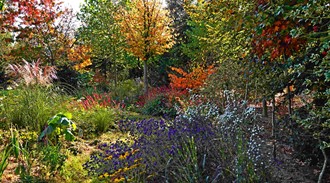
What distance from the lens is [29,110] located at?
4621mm

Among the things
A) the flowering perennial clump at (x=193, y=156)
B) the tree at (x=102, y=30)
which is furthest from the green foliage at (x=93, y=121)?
the tree at (x=102, y=30)

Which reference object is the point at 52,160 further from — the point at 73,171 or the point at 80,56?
the point at 80,56

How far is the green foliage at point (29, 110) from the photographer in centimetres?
456

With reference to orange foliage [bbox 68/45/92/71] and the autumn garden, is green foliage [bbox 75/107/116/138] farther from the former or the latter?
orange foliage [bbox 68/45/92/71]

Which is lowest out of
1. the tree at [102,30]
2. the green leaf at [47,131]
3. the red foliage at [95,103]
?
the red foliage at [95,103]

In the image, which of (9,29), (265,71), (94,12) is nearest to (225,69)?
(265,71)

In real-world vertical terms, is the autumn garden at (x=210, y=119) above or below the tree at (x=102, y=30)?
below

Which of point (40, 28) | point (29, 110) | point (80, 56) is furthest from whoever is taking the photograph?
point (80, 56)

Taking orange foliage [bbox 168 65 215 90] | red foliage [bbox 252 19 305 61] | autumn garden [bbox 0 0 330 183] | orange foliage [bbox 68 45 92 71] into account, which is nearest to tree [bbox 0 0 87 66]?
orange foliage [bbox 68 45 92 71]

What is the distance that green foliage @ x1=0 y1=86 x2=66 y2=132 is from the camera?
456 centimetres

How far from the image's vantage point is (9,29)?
39.7ft

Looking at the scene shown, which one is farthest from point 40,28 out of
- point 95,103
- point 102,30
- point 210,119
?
point 210,119

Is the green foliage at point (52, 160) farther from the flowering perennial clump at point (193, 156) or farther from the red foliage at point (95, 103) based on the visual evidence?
the red foliage at point (95, 103)

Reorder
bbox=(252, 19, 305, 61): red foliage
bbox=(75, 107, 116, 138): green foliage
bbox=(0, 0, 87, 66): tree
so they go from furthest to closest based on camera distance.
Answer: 1. bbox=(0, 0, 87, 66): tree
2. bbox=(75, 107, 116, 138): green foliage
3. bbox=(252, 19, 305, 61): red foliage
